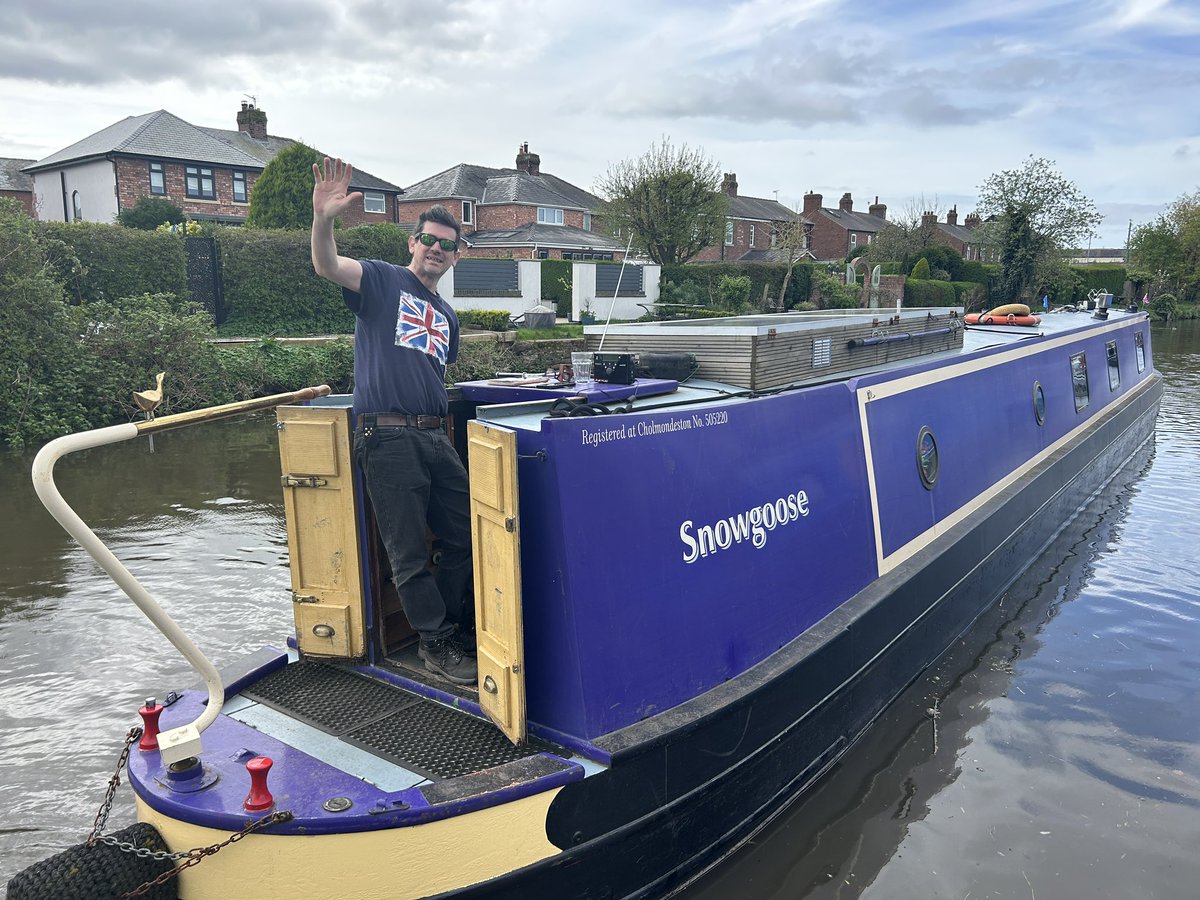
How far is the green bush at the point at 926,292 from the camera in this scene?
1271 inches

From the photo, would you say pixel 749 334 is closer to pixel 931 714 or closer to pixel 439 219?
pixel 439 219

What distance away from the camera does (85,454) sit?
11672 millimetres

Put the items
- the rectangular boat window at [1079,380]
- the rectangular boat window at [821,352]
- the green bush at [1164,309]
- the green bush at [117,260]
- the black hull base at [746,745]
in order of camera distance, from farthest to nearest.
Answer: the green bush at [1164,309] < the green bush at [117,260] < the rectangular boat window at [1079,380] < the rectangular boat window at [821,352] < the black hull base at [746,745]

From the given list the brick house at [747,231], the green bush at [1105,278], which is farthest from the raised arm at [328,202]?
the brick house at [747,231]

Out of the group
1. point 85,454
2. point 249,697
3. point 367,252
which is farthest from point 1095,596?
point 367,252

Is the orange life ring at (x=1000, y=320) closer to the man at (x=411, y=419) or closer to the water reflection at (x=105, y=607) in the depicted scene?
the man at (x=411, y=419)

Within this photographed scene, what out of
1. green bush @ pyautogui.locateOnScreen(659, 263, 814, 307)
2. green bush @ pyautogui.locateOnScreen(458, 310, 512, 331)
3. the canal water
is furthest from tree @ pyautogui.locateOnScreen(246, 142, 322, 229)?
the canal water

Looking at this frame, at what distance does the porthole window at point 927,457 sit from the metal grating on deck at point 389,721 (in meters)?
3.38

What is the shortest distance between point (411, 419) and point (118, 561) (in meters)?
1.31

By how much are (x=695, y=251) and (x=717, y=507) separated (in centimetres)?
3143

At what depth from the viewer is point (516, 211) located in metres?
42.5

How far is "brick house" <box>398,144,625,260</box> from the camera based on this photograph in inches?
1594

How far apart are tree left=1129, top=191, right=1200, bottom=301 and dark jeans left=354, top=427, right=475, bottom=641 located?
53916 mm

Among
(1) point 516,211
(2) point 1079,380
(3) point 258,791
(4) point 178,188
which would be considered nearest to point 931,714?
(3) point 258,791
